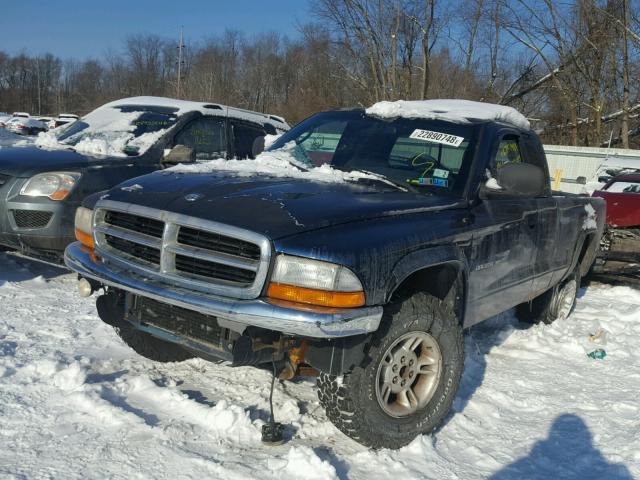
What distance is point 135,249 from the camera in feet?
10.7

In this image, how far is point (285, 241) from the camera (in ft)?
8.96

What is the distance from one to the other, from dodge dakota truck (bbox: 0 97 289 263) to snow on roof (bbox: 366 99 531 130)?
1.97m

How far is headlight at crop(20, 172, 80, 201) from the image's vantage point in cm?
541

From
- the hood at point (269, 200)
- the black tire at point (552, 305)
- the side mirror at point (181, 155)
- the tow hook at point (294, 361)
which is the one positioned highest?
the side mirror at point (181, 155)

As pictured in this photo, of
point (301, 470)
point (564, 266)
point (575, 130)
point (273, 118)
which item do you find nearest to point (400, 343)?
point (301, 470)

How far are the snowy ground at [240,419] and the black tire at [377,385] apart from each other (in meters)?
0.13

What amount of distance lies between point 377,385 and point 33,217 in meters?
3.75

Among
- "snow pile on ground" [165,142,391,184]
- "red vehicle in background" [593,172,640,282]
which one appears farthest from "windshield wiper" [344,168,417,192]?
"red vehicle in background" [593,172,640,282]

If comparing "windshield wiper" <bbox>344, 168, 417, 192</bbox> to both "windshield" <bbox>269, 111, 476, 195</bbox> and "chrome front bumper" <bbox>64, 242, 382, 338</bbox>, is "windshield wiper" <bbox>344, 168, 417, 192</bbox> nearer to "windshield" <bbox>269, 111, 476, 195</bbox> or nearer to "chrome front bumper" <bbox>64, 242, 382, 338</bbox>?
"windshield" <bbox>269, 111, 476, 195</bbox>

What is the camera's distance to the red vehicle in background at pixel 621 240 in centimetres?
802

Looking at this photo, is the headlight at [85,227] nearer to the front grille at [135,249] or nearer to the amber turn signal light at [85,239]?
the amber turn signal light at [85,239]

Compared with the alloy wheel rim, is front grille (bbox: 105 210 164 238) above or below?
above

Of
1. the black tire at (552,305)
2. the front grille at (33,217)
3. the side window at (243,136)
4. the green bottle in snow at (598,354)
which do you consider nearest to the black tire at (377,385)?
the green bottle in snow at (598,354)

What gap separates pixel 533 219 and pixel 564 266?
45.8 inches
